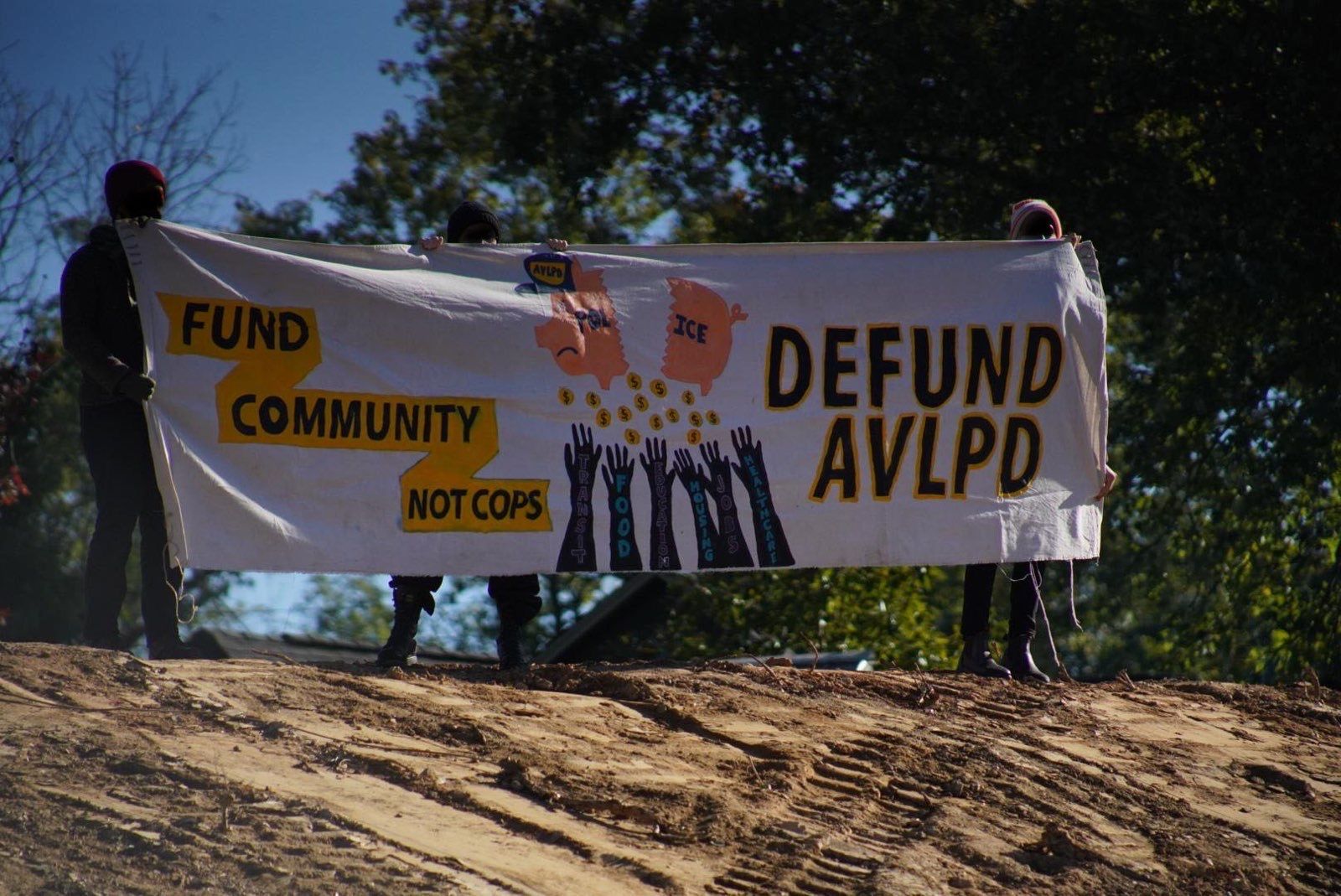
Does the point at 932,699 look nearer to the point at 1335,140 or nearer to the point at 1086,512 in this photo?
the point at 1086,512

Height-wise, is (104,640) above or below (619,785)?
above

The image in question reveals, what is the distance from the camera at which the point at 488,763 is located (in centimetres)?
466

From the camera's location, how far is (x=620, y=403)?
250 inches

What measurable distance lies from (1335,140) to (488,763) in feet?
29.2

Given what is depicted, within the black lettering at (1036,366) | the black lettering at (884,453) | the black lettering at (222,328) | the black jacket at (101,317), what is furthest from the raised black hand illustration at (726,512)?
the black jacket at (101,317)

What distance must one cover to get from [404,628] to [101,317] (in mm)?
1701

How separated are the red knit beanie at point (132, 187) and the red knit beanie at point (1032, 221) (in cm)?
387

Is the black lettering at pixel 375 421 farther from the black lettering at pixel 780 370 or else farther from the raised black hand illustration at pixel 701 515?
the black lettering at pixel 780 370

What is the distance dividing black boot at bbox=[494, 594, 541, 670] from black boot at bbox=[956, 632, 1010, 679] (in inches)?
79.5

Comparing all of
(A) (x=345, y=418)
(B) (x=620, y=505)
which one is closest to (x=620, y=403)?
(B) (x=620, y=505)

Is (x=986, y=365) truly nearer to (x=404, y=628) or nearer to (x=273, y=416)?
(x=404, y=628)

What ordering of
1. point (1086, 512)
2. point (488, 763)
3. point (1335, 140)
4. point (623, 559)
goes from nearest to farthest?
point (488, 763) → point (623, 559) → point (1086, 512) → point (1335, 140)

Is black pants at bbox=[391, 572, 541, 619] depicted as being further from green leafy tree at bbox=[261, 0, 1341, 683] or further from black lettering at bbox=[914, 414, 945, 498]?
green leafy tree at bbox=[261, 0, 1341, 683]

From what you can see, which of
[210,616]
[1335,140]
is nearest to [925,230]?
[1335,140]
